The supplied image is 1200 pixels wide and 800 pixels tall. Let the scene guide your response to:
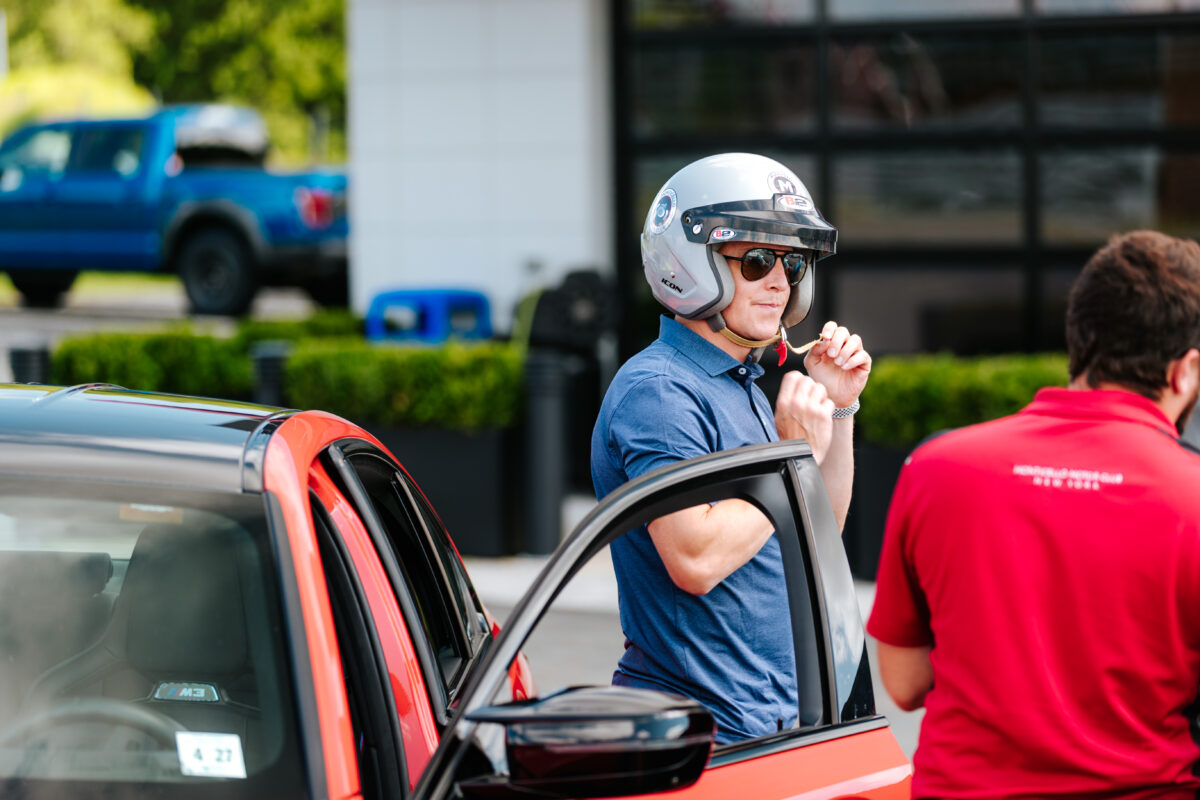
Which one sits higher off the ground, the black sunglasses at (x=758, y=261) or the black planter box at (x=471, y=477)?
the black sunglasses at (x=758, y=261)

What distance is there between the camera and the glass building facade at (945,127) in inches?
395

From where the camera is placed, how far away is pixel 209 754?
2.26 meters

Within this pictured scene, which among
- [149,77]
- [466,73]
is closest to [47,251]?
[466,73]

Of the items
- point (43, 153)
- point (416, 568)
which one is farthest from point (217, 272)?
point (416, 568)

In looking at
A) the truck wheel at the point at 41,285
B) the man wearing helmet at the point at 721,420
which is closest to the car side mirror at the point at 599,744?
the man wearing helmet at the point at 721,420

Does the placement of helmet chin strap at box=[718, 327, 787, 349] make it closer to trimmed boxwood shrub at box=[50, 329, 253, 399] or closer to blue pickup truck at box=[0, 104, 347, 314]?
trimmed boxwood shrub at box=[50, 329, 253, 399]

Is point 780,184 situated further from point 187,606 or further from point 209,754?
point 209,754

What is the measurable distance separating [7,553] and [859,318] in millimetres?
8600

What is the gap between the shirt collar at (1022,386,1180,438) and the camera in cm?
209

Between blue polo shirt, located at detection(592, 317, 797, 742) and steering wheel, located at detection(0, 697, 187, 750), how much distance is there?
2.54 ft

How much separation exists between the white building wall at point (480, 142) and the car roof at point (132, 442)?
25.9 ft

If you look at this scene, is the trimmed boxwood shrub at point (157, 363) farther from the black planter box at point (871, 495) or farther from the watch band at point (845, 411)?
the watch band at point (845, 411)

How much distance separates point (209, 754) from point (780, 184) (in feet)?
4.63

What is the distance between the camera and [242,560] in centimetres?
231
